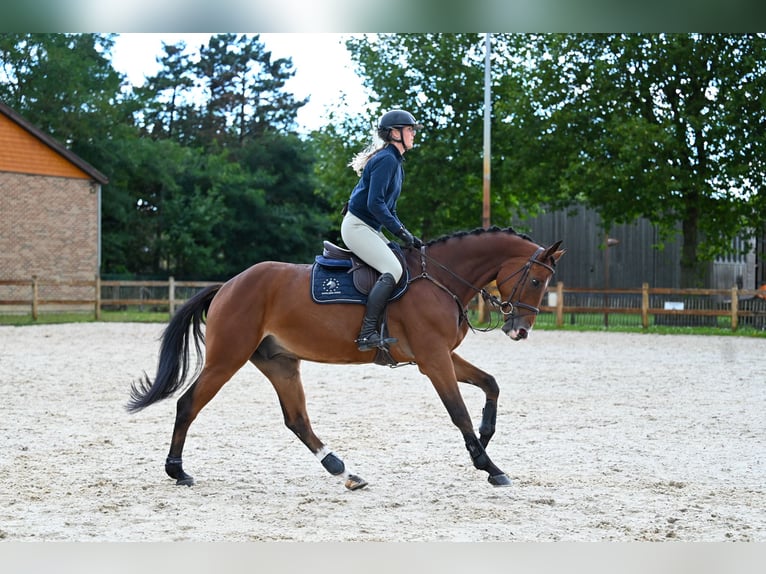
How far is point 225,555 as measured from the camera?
4.52 metres

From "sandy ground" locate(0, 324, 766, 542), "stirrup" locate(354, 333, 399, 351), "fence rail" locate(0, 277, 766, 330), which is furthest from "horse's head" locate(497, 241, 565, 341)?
"fence rail" locate(0, 277, 766, 330)

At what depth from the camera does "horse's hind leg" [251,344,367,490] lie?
672 centimetres

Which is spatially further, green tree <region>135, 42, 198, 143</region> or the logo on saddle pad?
green tree <region>135, 42, 198, 143</region>

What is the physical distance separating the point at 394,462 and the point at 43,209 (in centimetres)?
2916

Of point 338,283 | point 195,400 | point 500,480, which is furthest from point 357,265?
point 500,480

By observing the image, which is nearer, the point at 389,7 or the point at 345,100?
the point at 389,7

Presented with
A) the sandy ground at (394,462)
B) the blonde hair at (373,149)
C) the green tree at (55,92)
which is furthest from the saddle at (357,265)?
the green tree at (55,92)

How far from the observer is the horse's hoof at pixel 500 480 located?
6.45m

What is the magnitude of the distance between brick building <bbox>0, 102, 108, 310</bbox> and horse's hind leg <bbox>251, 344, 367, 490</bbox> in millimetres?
26929

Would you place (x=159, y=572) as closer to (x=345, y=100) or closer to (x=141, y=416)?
(x=141, y=416)

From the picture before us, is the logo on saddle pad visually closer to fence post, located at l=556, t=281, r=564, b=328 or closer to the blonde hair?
the blonde hair

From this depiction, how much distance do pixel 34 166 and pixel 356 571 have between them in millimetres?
31590

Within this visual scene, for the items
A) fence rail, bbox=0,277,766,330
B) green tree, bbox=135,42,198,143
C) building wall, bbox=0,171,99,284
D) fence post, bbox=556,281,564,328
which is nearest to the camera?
fence rail, bbox=0,277,766,330

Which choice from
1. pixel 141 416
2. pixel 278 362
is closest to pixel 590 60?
pixel 141 416
